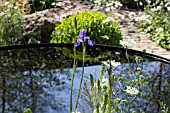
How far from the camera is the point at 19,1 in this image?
24.0 ft

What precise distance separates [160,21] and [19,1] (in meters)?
2.34

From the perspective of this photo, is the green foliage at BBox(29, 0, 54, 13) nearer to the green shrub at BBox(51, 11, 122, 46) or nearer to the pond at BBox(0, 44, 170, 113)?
the green shrub at BBox(51, 11, 122, 46)

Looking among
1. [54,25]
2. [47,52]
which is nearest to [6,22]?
[54,25]

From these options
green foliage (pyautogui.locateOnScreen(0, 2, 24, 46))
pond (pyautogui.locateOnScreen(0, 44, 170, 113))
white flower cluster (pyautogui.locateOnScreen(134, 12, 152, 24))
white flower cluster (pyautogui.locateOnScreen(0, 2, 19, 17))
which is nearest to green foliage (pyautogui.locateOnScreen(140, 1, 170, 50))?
white flower cluster (pyautogui.locateOnScreen(134, 12, 152, 24))

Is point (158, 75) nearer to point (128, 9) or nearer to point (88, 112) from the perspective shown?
point (88, 112)

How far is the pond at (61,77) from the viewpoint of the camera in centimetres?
286

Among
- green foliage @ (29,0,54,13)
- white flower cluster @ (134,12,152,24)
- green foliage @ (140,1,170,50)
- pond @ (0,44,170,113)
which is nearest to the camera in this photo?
pond @ (0,44,170,113)

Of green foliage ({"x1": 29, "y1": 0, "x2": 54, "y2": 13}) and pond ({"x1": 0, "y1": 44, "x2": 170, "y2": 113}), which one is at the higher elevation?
green foliage ({"x1": 29, "y1": 0, "x2": 54, "y2": 13})

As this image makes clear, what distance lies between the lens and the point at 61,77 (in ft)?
11.0

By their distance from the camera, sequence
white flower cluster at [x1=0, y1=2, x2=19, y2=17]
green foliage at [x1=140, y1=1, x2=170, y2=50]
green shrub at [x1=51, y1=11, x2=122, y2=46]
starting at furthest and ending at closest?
green foliage at [x1=140, y1=1, x2=170, y2=50] < white flower cluster at [x1=0, y1=2, x2=19, y2=17] < green shrub at [x1=51, y1=11, x2=122, y2=46]

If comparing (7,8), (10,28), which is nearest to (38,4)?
(7,8)

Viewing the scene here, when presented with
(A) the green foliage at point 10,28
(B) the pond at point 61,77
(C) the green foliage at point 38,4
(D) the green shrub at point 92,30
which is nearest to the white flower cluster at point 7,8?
(A) the green foliage at point 10,28

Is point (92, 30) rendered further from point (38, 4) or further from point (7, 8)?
point (38, 4)

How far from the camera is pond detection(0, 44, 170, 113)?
2861 mm
